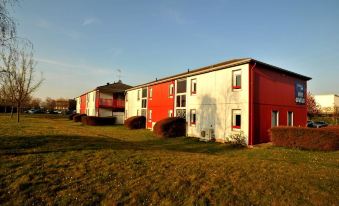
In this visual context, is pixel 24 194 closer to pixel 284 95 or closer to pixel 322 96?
pixel 284 95

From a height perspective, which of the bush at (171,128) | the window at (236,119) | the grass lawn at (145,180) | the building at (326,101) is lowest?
the grass lawn at (145,180)

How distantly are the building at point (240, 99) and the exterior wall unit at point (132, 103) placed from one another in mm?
11545

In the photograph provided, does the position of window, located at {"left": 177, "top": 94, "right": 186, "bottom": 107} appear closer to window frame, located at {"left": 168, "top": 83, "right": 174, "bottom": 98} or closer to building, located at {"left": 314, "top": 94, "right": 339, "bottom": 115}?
window frame, located at {"left": 168, "top": 83, "right": 174, "bottom": 98}

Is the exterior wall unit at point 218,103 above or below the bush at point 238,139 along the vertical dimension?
above

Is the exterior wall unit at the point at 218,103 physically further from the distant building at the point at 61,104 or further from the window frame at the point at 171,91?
the distant building at the point at 61,104

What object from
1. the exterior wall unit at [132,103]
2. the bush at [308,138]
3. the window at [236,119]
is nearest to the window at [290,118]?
the window at [236,119]

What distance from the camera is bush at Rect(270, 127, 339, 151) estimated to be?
1427 cm

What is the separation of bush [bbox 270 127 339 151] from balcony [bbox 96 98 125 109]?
1304 inches

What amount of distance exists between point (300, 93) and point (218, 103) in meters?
8.74

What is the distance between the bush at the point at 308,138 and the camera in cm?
1427

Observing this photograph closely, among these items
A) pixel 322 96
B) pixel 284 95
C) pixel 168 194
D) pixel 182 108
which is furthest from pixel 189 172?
pixel 322 96

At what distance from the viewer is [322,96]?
70.2 m

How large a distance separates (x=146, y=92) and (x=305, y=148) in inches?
934

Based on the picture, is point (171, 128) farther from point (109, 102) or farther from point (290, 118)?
point (109, 102)
